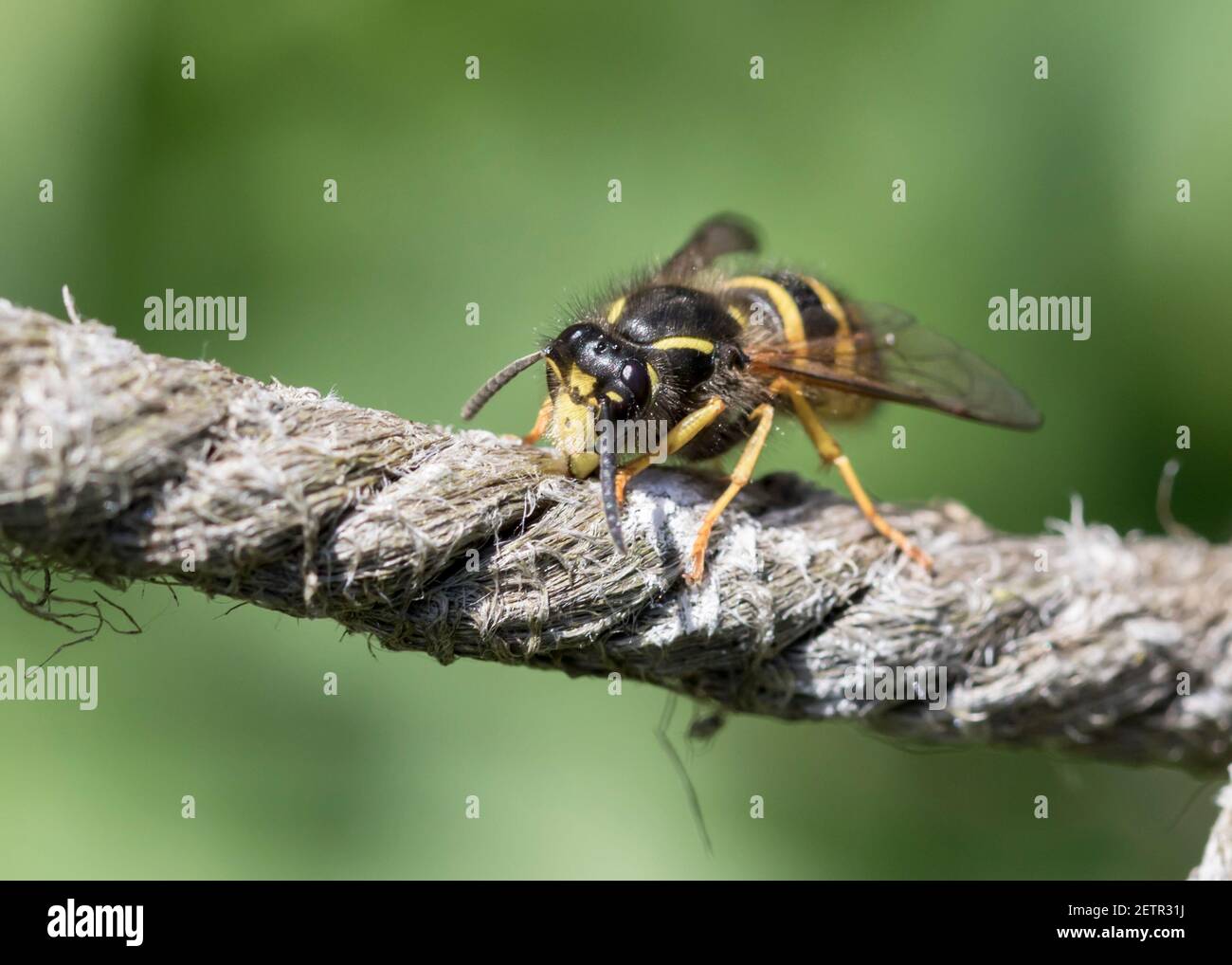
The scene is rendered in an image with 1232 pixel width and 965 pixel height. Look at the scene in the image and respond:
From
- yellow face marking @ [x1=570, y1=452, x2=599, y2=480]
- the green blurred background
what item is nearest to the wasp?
yellow face marking @ [x1=570, y1=452, x2=599, y2=480]

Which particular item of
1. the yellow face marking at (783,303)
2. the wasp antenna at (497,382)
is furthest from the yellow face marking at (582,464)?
the yellow face marking at (783,303)

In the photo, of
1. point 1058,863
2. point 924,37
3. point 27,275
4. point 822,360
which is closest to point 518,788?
point 822,360

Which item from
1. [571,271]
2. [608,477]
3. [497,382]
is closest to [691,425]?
[497,382]

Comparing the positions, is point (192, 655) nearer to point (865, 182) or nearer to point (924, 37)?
point (865, 182)

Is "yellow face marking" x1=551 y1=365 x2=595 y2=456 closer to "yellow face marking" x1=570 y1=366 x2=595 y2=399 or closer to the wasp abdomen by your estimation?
"yellow face marking" x1=570 y1=366 x2=595 y2=399

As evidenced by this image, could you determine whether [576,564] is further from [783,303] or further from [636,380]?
[783,303]

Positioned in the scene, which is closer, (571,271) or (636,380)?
(636,380)

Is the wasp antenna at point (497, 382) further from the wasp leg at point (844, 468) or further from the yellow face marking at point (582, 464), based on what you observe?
the wasp leg at point (844, 468)
